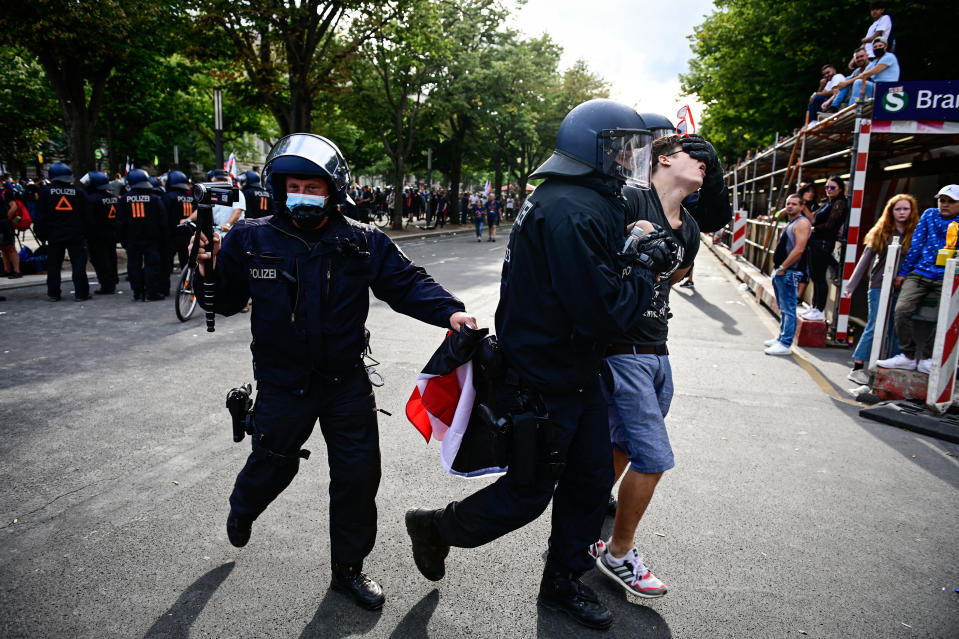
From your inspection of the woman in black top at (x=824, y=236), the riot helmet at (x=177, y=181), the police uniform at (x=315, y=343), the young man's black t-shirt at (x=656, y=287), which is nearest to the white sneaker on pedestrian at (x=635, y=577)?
the young man's black t-shirt at (x=656, y=287)

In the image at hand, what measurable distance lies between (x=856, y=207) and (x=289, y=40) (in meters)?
14.9

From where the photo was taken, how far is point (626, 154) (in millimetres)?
2256

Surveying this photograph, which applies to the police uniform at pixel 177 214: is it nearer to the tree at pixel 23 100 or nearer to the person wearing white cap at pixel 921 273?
the person wearing white cap at pixel 921 273

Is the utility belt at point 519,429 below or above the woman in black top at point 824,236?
below

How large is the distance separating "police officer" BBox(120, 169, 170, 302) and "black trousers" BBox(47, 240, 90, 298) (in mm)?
636

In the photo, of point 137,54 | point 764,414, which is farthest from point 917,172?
point 137,54

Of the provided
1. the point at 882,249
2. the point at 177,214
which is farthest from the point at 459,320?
the point at 177,214

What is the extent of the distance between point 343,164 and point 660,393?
175 cm

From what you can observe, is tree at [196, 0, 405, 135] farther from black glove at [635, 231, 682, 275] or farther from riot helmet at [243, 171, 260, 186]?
black glove at [635, 231, 682, 275]

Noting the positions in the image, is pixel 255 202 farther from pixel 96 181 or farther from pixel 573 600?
pixel 573 600

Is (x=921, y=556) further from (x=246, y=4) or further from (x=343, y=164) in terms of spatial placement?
(x=246, y=4)

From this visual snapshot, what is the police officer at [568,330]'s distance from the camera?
81.8 inches

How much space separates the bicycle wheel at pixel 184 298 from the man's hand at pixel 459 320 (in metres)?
6.21

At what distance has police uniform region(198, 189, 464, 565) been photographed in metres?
2.49
